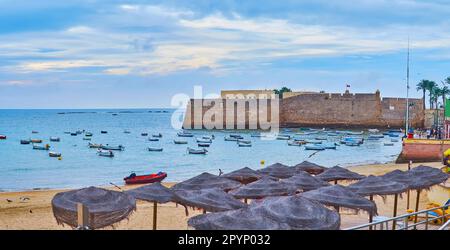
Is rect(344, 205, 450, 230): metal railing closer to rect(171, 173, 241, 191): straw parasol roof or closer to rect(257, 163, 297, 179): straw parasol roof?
rect(171, 173, 241, 191): straw parasol roof

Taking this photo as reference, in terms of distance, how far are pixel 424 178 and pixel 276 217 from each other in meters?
7.89

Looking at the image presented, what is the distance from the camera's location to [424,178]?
14.7 metres

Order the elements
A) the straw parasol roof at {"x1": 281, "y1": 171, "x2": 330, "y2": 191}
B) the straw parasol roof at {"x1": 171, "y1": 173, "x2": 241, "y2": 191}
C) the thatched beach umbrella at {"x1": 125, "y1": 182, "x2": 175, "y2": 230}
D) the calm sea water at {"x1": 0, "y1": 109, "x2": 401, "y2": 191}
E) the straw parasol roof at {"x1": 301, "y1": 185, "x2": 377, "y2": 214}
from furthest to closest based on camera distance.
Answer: the calm sea water at {"x1": 0, "y1": 109, "x2": 401, "y2": 191}
the straw parasol roof at {"x1": 281, "y1": 171, "x2": 330, "y2": 191}
the straw parasol roof at {"x1": 171, "y1": 173, "x2": 241, "y2": 191}
the thatched beach umbrella at {"x1": 125, "y1": 182, "x2": 175, "y2": 230}
the straw parasol roof at {"x1": 301, "y1": 185, "x2": 377, "y2": 214}

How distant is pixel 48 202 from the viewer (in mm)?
21547

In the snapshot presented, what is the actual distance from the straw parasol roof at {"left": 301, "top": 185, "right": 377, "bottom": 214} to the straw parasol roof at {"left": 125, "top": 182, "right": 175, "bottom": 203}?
318cm

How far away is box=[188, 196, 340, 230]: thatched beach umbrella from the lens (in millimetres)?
7906

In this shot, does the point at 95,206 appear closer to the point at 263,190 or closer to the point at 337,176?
the point at 263,190

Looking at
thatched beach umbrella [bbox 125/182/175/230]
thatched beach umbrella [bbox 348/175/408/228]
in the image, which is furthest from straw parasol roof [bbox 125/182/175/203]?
thatched beach umbrella [bbox 348/175/408/228]

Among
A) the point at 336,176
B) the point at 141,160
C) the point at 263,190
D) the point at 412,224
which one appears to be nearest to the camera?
the point at 412,224

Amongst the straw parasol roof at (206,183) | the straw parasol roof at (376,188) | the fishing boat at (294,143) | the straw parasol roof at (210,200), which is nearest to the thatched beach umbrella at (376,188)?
the straw parasol roof at (376,188)

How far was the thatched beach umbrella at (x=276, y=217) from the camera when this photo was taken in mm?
7906

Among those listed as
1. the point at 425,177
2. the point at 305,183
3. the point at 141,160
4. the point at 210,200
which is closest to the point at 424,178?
the point at 425,177

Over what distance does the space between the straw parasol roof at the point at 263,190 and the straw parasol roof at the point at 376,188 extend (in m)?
1.53
